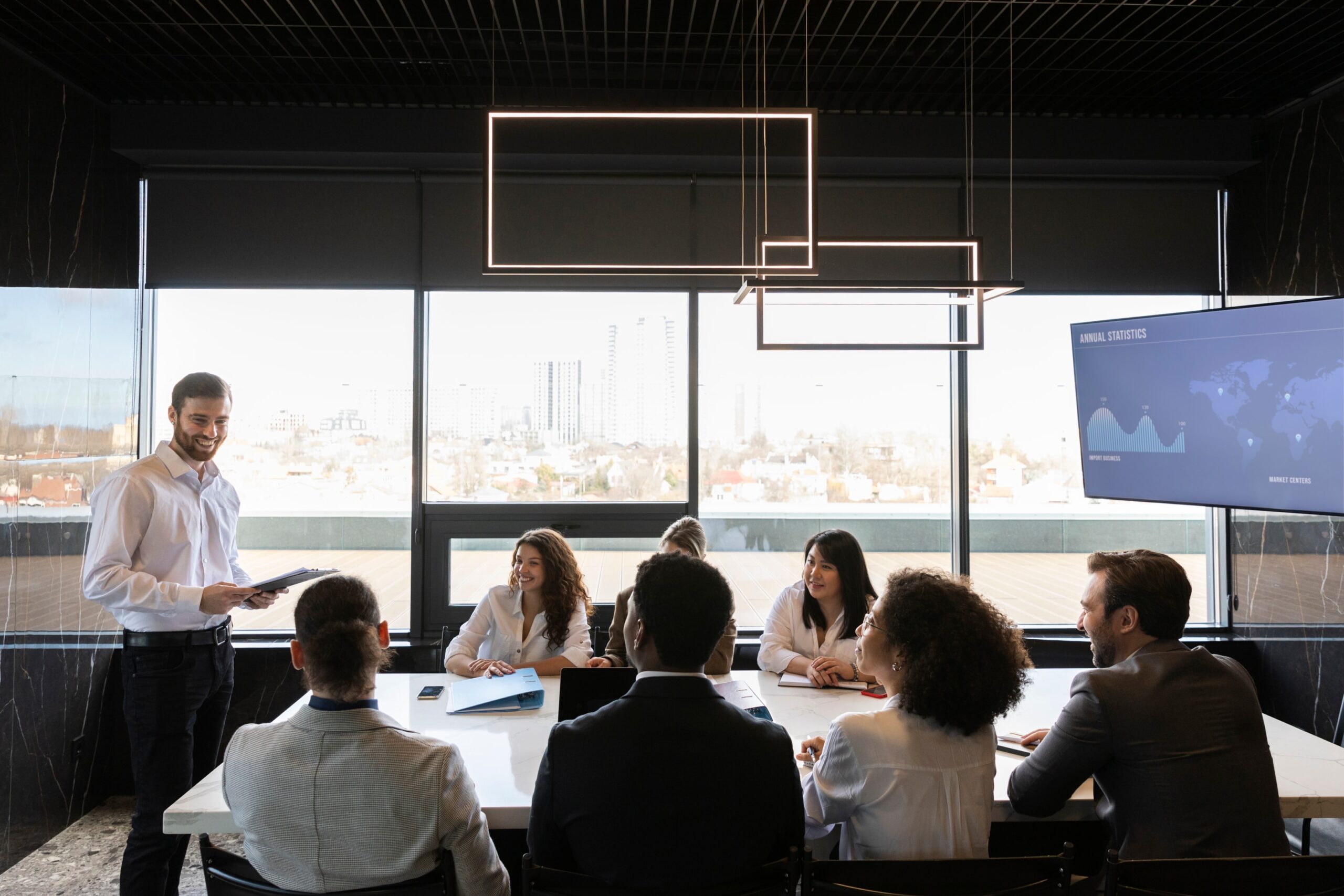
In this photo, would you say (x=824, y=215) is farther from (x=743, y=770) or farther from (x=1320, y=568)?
(x=743, y=770)

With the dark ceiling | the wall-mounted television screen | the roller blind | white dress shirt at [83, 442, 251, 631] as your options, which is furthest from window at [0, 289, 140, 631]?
the wall-mounted television screen

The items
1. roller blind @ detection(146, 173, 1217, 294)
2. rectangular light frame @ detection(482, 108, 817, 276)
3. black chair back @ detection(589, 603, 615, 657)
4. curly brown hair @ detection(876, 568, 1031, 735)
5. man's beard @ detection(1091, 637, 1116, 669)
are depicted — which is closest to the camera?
curly brown hair @ detection(876, 568, 1031, 735)

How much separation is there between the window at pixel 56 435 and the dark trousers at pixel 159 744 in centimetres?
97

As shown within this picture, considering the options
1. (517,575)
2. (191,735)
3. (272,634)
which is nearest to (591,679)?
(517,575)

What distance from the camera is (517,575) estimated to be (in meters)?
3.34

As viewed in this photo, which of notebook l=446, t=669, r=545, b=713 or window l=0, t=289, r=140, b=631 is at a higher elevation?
window l=0, t=289, r=140, b=631

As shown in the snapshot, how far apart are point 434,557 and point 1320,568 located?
4.34 metres

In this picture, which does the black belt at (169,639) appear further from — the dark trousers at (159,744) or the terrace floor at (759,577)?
the terrace floor at (759,577)

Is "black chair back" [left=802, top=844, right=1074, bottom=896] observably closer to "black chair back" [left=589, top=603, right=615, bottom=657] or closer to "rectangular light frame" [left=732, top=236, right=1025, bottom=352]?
"rectangular light frame" [left=732, top=236, right=1025, bottom=352]

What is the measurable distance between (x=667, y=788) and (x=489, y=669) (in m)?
1.62

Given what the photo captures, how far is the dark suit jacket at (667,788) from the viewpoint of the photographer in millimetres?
1521

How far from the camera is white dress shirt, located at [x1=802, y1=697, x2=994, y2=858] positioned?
1695 mm

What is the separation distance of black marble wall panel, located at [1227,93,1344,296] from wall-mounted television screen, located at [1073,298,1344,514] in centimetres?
62

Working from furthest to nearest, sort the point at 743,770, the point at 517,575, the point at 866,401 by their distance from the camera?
the point at 866,401
the point at 517,575
the point at 743,770
